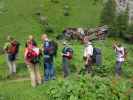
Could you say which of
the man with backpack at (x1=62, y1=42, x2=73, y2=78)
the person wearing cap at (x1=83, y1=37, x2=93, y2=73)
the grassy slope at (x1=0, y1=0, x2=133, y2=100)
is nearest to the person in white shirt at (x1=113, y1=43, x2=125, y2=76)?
the person wearing cap at (x1=83, y1=37, x2=93, y2=73)

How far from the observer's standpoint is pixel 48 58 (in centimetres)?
2169

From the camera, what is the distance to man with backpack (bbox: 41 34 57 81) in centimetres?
2139

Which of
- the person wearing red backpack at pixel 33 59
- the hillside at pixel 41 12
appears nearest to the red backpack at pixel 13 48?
the person wearing red backpack at pixel 33 59

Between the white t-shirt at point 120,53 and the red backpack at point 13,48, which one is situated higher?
the red backpack at point 13,48

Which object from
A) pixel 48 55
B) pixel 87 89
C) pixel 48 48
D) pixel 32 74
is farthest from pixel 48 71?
pixel 87 89

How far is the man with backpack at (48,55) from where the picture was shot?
21391 millimetres

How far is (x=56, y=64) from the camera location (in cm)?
2577

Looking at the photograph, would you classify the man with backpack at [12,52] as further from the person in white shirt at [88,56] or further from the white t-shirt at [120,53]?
the white t-shirt at [120,53]

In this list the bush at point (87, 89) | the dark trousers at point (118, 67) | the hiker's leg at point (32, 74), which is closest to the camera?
the bush at point (87, 89)

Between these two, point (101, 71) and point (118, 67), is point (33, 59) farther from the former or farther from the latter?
point (118, 67)

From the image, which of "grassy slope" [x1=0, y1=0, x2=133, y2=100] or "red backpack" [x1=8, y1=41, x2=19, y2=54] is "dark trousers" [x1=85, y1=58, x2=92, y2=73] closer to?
"red backpack" [x1=8, y1=41, x2=19, y2=54]

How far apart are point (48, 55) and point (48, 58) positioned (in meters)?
0.16

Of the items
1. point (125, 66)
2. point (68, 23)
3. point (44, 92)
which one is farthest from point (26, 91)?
point (68, 23)

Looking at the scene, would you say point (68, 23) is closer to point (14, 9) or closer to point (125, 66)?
point (14, 9)
